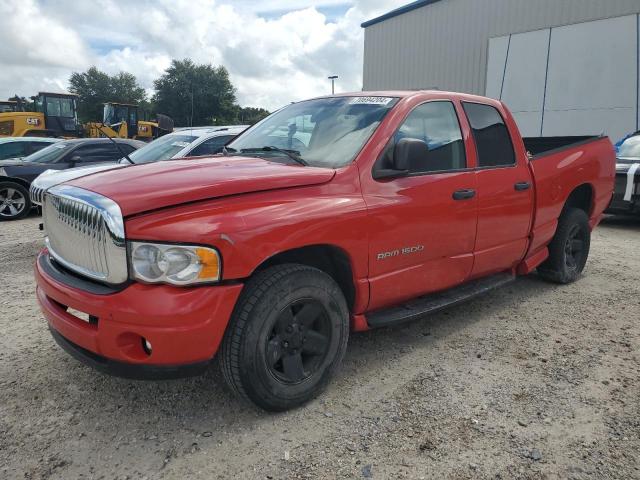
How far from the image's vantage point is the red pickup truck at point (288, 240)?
2.20m

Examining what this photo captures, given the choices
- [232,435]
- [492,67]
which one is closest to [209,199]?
[232,435]

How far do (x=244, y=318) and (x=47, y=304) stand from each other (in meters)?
1.13

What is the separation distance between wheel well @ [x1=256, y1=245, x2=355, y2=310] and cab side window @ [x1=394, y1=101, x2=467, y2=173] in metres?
0.79

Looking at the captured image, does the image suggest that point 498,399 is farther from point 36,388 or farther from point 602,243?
point 602,243

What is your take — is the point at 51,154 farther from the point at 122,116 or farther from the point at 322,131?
the point at 122,116

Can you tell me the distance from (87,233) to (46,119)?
21798 mm

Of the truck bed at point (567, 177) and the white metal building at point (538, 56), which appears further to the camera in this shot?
the white metal building at point (538, 56)

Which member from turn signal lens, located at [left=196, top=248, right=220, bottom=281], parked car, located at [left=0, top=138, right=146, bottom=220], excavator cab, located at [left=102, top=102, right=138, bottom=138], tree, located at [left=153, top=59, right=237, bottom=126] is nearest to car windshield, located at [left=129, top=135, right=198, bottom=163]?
parked car, located at [left=0, top=138, right=146, bottom=220]

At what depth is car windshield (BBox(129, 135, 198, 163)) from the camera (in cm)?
720

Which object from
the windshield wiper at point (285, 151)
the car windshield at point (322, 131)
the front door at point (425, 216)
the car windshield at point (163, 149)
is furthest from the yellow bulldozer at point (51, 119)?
the front door at point (425, 216)

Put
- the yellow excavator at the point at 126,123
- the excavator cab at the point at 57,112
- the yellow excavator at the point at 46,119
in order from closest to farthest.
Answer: the yellow excavator at the point at 46,119 → the excavator cab at the point at 57,112 → the yellow excavator at the point at 126,123

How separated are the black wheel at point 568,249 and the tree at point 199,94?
182 feet

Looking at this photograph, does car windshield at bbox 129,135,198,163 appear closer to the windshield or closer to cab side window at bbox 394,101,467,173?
cab side window at bbox 394,101,467,173

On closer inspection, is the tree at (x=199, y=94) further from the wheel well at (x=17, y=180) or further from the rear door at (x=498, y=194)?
the rear door at (x=498, y=194)
